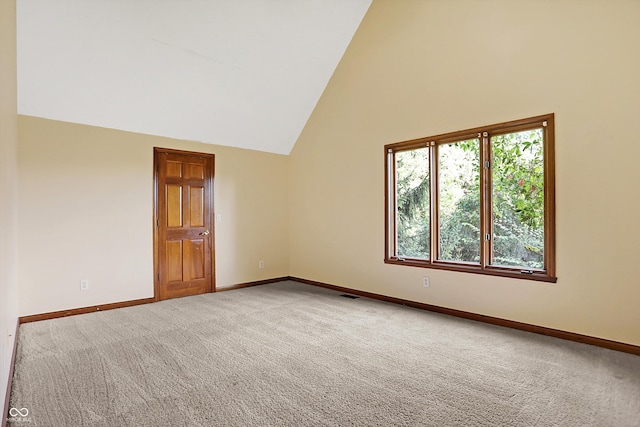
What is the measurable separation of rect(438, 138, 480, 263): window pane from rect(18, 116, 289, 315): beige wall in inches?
129

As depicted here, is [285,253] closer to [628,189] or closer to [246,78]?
[246,78]

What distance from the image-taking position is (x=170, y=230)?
16.3ft

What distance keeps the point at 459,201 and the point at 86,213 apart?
4433mm

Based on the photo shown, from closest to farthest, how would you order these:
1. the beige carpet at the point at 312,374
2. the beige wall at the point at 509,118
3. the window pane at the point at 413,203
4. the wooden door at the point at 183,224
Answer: the beige carpet at the point at 312,374, the beige wall at the point at 509,118, the window pane at the point at 413,203, the wooden door at the point at 183,224

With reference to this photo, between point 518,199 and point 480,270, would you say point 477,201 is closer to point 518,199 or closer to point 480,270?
point 518,199

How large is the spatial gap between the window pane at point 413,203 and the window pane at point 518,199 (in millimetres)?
834

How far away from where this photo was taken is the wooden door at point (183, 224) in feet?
16.0

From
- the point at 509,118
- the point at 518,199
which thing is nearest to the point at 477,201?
the point at 518,199

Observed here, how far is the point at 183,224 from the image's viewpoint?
510 cm

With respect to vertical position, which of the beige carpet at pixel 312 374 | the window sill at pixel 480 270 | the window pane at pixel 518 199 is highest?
the window pane at pixel 518 199

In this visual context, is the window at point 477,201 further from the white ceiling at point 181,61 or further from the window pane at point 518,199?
the white ceiling at point 181,61

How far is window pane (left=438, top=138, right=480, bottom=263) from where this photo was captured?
13.0ft

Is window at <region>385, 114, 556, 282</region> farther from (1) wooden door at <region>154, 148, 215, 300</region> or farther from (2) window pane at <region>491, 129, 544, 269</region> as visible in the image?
(1) wooden door at <region>154, 148, 215, 300</region>

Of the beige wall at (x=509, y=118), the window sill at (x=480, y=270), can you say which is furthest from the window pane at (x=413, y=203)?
the beige wall at (x=509, y=118)
